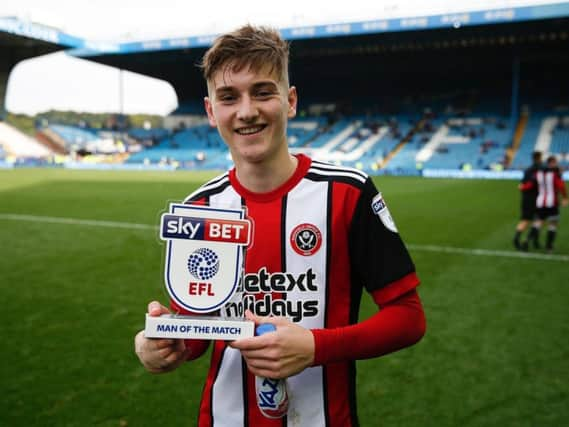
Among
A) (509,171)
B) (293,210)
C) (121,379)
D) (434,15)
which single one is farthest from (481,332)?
(434,15)

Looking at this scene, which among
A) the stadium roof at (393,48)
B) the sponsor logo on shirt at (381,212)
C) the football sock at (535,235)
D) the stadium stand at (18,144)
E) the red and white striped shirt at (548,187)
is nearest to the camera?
the sponsor logo on shirt at (381,212)

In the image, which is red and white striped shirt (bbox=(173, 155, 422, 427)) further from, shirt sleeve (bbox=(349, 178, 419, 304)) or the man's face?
the man's face

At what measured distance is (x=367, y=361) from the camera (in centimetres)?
410

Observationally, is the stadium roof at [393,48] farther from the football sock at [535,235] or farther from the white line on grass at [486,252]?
the white line on grass at [486,252]

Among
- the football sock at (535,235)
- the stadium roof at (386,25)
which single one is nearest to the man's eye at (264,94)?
the football sock at (535,235)

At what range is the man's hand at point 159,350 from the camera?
1239 mm

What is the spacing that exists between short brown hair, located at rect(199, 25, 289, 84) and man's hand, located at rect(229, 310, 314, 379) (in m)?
0.70

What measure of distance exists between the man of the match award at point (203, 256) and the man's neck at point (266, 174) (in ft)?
1.09

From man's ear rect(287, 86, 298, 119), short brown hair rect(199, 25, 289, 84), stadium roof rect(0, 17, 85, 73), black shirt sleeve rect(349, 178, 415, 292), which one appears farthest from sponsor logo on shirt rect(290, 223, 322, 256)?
stadium roof rect(0, 17, 85, 73)

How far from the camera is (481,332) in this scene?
4.63m

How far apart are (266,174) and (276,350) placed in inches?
24.0

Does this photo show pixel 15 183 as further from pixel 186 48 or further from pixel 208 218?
pixel 208 218

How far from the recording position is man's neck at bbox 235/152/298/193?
1.57m

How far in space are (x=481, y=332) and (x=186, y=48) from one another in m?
31.1
